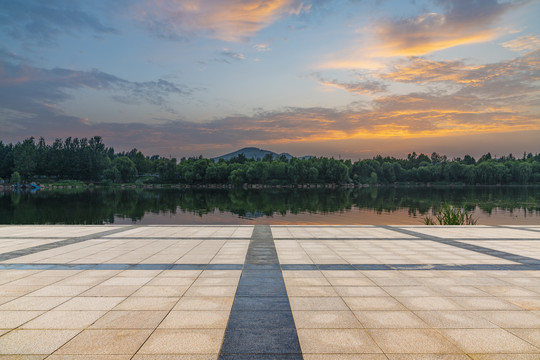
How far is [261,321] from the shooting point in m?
4.13

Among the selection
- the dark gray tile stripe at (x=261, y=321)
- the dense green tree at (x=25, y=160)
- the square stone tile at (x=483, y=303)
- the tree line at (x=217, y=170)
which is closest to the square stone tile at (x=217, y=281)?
the dark gray tile stripe at (x=261, y=321)

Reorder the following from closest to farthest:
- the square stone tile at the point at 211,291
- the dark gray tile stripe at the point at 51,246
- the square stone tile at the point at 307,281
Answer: the square stone tile at the point at 211,291
the square stone tile at the point at 307,281
the dark gray tile stripe at the point at 51,246

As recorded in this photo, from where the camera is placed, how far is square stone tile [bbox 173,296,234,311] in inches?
181

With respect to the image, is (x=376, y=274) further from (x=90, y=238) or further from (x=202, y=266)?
(x=90, y=238)

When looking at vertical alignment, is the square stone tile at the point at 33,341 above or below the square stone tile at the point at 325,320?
below

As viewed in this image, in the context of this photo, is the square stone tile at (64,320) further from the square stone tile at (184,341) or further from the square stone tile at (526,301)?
the square stone tile at (526,301)

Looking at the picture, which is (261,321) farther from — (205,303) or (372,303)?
(372,303)

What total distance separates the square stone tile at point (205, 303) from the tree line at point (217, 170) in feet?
382

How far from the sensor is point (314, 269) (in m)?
6.62

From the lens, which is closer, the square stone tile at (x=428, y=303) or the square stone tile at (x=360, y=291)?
the square stone tile at (x=428, y=303)

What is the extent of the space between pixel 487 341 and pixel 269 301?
8.86 feet

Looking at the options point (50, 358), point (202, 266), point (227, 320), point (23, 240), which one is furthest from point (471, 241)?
point (23, 240)

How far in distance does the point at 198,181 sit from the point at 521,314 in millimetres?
129730

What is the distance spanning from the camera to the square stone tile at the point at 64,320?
4012 millimetres
